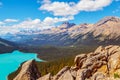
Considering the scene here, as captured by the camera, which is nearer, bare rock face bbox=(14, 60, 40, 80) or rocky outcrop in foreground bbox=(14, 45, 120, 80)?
rocky outcrop in foreground bbox=(14, 45, 120, 80)

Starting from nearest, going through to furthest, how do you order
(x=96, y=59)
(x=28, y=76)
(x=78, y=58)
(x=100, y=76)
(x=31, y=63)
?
(x=100, y=76) → (x=28, y=76) → (x=31, y=63) → (x=96, y=59) → (x=78, y=58)

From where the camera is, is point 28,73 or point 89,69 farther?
point 89,69

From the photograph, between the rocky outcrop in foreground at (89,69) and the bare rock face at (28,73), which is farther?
the bare rock face at (28,73)

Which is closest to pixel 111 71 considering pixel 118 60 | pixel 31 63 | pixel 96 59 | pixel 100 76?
pixel 118 60

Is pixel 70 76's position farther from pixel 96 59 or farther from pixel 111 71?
pixel 96 59

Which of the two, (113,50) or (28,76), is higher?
(113,50)

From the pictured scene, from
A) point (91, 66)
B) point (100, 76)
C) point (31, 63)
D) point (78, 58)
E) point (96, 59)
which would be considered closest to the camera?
point (100, 76)

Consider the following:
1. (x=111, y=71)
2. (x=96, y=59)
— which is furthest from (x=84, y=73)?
(x=96, y=59)

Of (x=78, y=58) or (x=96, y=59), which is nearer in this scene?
(x=96, y=59)
